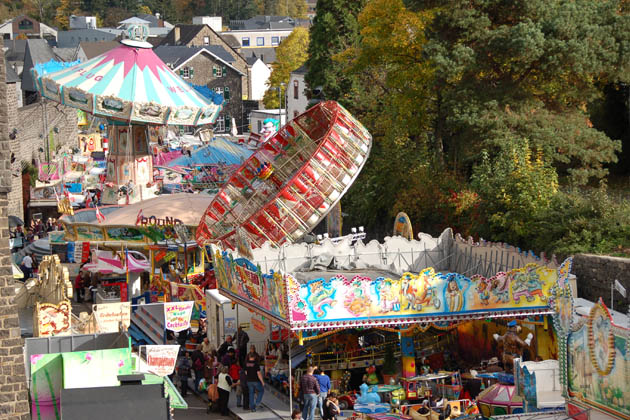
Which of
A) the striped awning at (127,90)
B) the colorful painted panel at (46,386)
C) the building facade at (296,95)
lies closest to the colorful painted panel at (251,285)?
the colorful painted panel at (46,386)

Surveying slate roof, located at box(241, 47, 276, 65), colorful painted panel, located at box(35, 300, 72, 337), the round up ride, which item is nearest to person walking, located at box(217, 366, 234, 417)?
colorful painted panel, located at box(35, 300, 72, 337)

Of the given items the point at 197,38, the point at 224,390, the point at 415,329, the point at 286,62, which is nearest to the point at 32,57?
the point at 286,62

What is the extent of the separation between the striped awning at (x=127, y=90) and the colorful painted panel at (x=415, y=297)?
21087 millimetres

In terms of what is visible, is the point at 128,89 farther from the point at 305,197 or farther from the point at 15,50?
the point at 15,50

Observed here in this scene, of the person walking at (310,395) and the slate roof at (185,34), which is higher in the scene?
the slate roof at (185,34)

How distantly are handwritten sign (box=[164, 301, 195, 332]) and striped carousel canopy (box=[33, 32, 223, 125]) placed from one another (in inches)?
673

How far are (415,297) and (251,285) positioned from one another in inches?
145

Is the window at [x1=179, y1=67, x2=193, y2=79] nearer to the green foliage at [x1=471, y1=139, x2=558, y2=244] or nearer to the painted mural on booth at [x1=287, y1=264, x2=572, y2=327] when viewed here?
the green foliage at [x1=471, y1=139, x2=558, y2=244]

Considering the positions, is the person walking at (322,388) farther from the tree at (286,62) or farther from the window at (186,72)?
the window at (186,72)

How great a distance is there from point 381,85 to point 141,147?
9801 mm

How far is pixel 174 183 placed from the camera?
165 feet

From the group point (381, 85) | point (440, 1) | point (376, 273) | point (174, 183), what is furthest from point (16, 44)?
point (376, 273)

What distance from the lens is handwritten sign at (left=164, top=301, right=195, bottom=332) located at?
83.1 feet

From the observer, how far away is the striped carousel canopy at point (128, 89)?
41.5m
